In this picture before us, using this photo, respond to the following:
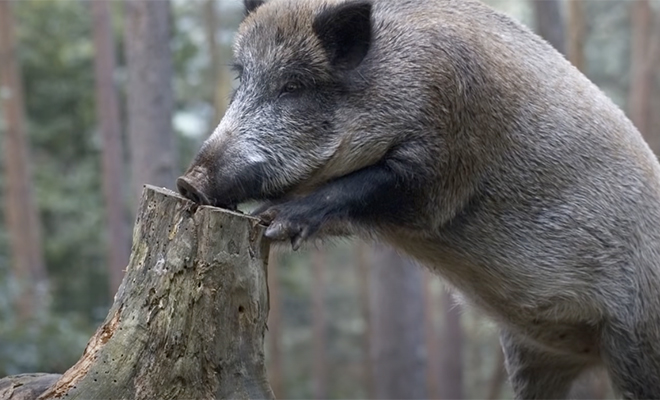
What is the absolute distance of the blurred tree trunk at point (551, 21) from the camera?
7.78 metres

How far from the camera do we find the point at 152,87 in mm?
6410

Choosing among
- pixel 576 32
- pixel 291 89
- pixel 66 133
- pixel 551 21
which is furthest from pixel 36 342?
→ pixel 66 133

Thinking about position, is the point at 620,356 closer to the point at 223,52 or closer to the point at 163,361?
the point at 163,361

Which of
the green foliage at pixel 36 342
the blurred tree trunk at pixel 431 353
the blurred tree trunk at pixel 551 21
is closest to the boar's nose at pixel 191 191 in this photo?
the blurred tree trunk at pixel 551 21

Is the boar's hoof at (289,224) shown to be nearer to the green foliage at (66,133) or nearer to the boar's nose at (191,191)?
the boar's nose at (191,191)

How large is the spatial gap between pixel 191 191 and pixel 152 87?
3.23m

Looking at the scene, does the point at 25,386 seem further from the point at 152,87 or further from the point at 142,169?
the point at 152,87

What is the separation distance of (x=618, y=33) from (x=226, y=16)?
1078 centimetres

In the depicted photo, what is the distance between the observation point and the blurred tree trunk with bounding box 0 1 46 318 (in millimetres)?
14664

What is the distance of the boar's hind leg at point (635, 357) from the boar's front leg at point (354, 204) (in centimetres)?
132

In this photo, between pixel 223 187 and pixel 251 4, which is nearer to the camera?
pixel 223 187

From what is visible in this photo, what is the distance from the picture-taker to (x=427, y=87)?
4.11m

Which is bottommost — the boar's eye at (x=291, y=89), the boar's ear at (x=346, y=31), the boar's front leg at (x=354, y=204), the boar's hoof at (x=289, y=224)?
the boar's hoof at (x=289, y=224)

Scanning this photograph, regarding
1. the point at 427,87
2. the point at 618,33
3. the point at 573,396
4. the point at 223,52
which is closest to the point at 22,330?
the point at 573,396
